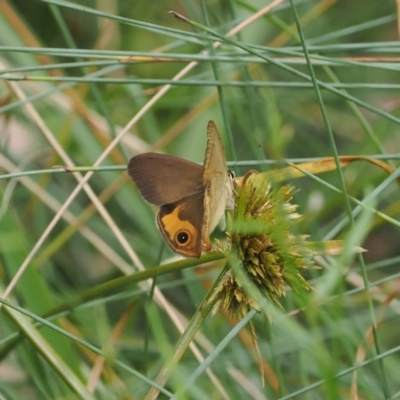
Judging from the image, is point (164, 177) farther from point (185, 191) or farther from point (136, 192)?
point (136, 192)

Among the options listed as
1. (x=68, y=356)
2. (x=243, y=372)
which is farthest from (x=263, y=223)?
(x=243, y=372)

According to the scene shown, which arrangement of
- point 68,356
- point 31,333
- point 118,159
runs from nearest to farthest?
point 31,333 → point 68,356 → point 118,159

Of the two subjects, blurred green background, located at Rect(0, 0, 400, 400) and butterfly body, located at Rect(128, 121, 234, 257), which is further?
blurred green background, located at Rect(0, 0, 400, 400)

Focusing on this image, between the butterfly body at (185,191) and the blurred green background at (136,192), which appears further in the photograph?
the blurred green background at (136,192)

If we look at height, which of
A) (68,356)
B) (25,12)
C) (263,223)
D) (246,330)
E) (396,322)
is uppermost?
(25,12)

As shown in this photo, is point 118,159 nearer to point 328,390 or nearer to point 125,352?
point 125,352

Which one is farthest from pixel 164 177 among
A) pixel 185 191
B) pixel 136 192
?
pixel 136 192

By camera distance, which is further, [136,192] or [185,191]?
[136,192]

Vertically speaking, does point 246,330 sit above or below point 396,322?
above
